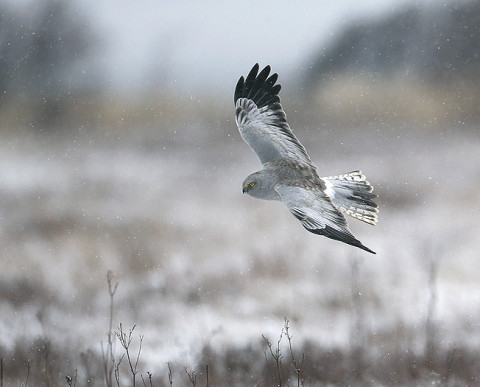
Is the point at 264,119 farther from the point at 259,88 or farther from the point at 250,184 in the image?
the point at 250,184

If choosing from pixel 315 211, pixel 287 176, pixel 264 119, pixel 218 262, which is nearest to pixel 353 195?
pixel 264 119

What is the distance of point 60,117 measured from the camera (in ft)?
100

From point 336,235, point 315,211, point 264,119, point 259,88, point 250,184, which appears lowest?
point 336,235

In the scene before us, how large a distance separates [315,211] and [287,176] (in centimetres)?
61

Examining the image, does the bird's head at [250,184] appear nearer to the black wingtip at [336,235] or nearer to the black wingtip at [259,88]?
the black wingtip at [336,235]

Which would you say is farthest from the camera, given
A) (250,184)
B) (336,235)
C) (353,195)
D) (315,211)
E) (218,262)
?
(218,262)

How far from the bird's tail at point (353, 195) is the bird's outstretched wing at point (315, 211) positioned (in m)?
1.24

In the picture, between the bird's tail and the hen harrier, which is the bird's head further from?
the bird's tail

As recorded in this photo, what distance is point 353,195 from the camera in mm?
7535

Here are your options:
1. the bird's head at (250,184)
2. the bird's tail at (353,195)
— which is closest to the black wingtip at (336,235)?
the bird's head at (250,184)

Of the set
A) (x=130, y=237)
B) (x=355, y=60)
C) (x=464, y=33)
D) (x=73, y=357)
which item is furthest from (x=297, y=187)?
(x=464, y=33)

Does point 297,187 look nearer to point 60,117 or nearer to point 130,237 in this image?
point 130,237

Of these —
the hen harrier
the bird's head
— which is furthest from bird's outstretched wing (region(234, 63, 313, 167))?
the bird's head

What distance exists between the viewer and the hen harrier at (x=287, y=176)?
5.74m
